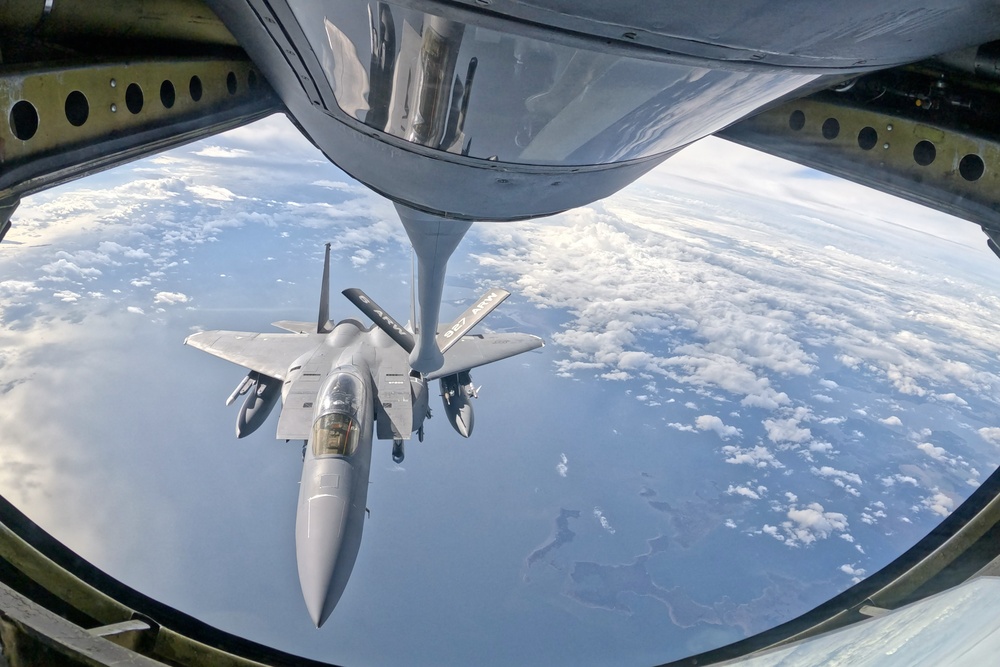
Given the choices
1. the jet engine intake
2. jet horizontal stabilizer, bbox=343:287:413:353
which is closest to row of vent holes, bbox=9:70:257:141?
Answer: jet horizontal stabilizer, bbox=343:287:413:353

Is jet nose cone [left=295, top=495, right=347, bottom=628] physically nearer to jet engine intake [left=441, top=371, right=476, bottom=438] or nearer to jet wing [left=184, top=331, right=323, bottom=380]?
jet wing [left=184, top=331, right=323, bottom=380]

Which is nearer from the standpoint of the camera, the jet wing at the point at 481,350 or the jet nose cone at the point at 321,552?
the jet nose cone at the point at 321,552

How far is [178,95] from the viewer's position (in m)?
3.05

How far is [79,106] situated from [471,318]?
34.7 feet

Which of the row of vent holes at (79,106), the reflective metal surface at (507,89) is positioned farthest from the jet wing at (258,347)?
the reflective metal surface at (507,89)

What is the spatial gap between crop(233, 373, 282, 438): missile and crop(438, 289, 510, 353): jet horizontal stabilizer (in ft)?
15.3

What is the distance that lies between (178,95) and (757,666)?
138 inches

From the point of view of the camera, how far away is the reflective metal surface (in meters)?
1.32

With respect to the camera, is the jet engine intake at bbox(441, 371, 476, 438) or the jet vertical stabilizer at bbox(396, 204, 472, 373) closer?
the jet vertical stabilizer at bbox(396, 204, 472, 373)

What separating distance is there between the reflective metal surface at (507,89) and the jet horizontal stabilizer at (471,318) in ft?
35.6

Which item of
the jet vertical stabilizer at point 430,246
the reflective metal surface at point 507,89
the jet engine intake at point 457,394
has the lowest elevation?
the jet engine intake at point 457,394

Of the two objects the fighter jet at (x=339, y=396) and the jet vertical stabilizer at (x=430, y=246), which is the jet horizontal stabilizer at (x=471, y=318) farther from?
the jet vertical stabilizer at (x=430, y=246)

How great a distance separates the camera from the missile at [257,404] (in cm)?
1411

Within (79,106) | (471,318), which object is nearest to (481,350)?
(471,318)
